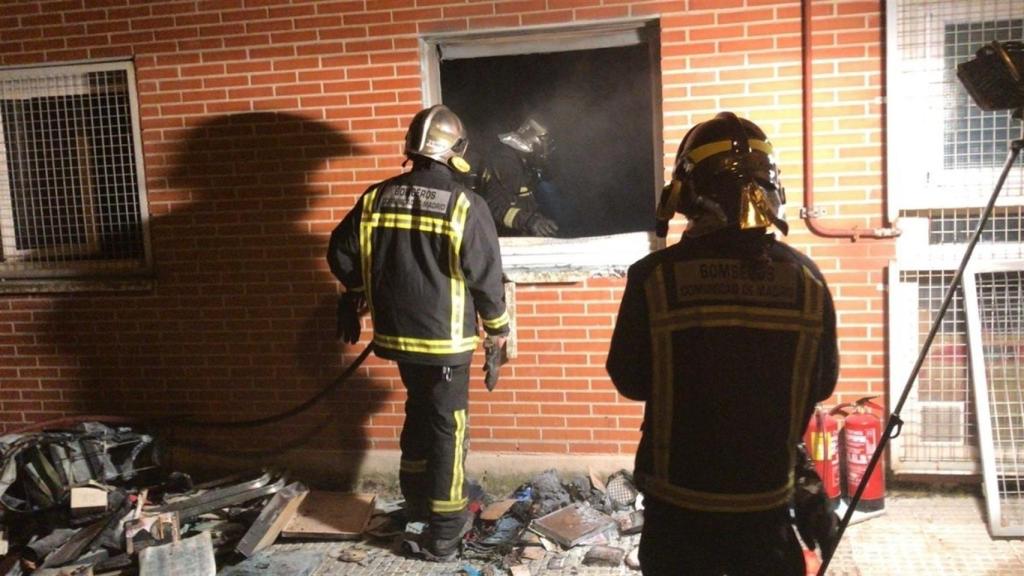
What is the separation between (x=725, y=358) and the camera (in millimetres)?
2193

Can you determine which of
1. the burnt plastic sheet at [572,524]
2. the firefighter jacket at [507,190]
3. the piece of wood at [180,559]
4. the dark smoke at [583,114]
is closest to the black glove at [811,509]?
the burnt plastic sheet at [572,524]

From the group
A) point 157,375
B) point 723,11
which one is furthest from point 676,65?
point 157,375

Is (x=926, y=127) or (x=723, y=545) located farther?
(x=926, y=127)

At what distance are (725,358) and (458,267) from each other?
6.39 ft

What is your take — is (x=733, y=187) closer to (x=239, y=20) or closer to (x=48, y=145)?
(x=239, y=20)

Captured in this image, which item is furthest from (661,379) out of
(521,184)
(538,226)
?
(521,184)

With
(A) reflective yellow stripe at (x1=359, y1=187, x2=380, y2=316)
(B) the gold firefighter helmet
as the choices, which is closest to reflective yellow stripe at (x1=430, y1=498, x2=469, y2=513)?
(A) reflective yellow stripe at (x1=359, y1=187, x2=380, y2=316)

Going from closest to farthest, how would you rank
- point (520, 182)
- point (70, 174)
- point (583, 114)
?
point (70, 174)
point (520, 182)
point (583, 114)

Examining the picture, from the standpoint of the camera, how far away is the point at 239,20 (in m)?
4.74

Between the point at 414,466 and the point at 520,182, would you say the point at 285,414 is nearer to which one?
the point at 414,466

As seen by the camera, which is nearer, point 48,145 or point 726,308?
point 726,308

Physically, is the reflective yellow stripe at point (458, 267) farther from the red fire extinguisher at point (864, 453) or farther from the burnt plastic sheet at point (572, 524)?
the red fire extinguisher at point (864, 453)

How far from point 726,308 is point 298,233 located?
3.33 metres

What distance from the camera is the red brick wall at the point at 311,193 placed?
426 cm
